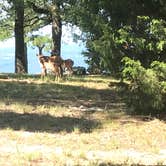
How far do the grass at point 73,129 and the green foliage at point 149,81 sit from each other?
0.47m

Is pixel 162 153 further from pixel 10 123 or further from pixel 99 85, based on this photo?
pixel 99 85

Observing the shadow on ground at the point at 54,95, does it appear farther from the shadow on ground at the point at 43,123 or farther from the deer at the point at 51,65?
the deer at the point at 51,65

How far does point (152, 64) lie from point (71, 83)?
6726 millimetres

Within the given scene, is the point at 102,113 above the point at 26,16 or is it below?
below

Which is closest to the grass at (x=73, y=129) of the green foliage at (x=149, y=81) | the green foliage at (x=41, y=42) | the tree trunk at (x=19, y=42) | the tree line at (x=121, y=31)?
the green foliage at (x=149, y=81)

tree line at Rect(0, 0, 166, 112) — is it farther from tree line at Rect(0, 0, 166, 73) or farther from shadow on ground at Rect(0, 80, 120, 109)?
shadow on ground at Rect(0, 80, 120, 109)

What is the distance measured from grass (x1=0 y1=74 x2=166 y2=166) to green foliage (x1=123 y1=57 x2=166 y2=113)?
1.54 feet

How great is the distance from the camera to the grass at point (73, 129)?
8.96 m

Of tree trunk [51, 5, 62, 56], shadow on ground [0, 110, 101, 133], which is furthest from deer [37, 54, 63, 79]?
shadow on ground [0, 110, 101, 133]

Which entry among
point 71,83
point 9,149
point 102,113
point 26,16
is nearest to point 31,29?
point 26,16

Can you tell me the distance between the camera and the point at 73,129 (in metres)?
11.3

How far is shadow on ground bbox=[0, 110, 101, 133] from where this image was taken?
1137 cm

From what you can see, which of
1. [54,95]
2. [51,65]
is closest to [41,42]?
[51,65]

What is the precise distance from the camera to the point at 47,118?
12.4 meters
